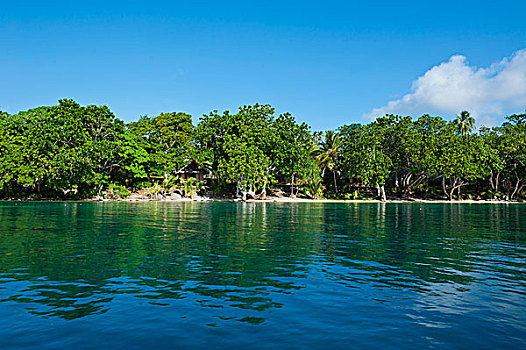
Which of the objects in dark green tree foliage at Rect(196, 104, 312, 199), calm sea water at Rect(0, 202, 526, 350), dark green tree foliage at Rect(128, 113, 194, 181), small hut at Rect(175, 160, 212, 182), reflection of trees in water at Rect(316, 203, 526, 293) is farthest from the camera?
small hut at Rect(175, 160, 212, 182)

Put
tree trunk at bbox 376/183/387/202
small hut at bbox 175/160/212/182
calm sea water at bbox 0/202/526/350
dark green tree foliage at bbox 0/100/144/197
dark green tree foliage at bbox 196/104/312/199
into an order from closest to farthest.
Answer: calm sea water at bbox 0/202/526/350 < dark green tree foliage at bbox 0/100/144/197 < dark green tree foliage at bbox 196/104/312/199 < tree trunk at bbox 376/183/387/202 < small hut at bbox 175/160/212/182

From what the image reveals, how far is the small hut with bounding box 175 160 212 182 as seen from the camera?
82562 millimetres

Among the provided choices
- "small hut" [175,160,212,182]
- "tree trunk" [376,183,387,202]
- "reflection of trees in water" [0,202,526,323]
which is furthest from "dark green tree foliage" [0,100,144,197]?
"tree trunk" [376,183,387,202]

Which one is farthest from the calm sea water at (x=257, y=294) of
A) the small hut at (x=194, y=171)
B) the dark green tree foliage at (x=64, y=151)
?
the small hut at (x=194, y=171)

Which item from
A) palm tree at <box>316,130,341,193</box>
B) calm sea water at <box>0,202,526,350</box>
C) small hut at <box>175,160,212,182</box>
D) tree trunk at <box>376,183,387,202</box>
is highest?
palm tree at <box>316,130,341,193</box>

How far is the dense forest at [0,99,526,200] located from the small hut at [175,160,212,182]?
200 centimetres

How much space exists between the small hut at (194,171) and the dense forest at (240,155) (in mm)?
1997

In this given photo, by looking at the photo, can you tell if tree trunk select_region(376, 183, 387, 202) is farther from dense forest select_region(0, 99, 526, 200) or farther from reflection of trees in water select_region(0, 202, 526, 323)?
reflection of trees in water select_region(0, 202, 526, 323)

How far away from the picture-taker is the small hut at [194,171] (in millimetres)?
82562

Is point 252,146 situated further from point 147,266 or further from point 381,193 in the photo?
point 147,266

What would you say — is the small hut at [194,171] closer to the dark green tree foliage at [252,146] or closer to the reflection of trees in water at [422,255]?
the dark green tree foliage at [252,146]

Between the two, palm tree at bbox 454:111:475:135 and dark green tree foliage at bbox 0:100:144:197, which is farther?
palm tree at bbox 454:111:475:135

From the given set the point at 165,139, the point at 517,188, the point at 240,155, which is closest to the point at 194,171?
the point at 165,139

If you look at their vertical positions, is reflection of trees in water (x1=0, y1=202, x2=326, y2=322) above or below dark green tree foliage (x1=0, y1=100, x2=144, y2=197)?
below
